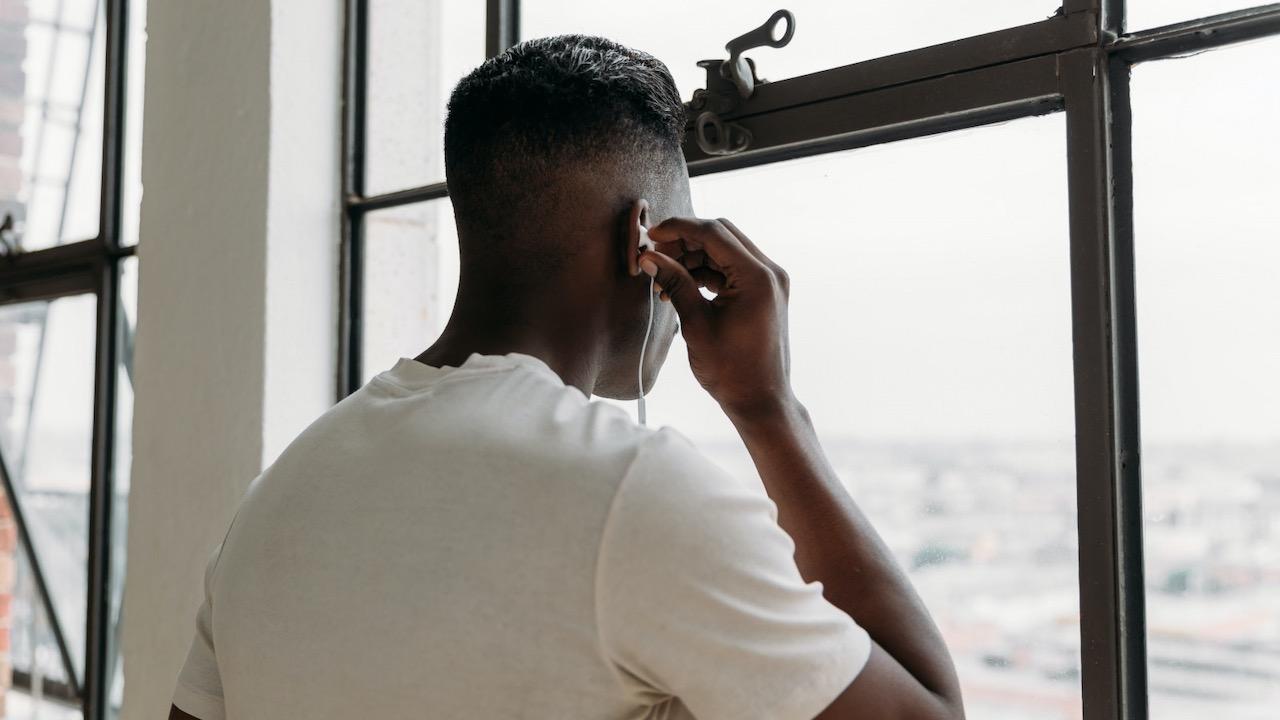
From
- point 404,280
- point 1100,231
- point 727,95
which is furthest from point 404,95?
point 1100,231

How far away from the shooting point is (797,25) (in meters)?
1.37

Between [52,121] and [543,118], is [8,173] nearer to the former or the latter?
[52,121]

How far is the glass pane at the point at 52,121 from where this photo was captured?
245cm

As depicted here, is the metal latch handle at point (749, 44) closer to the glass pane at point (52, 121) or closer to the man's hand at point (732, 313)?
the man's hand at point (732, 313)

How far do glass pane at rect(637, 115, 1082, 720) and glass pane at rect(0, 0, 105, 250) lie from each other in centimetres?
168

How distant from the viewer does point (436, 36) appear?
1858 mm

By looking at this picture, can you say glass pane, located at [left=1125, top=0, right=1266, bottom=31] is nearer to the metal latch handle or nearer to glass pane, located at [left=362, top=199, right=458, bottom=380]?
the metal latch handle

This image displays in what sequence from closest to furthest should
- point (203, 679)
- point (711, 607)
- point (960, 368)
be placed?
point (711, 607)
point (203, 679)
point (960, 368)

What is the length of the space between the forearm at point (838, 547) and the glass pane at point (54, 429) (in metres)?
1.86

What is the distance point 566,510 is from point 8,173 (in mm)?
2347

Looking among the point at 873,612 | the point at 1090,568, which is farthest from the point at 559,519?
the point at 1090,568

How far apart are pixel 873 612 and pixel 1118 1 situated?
666 mm

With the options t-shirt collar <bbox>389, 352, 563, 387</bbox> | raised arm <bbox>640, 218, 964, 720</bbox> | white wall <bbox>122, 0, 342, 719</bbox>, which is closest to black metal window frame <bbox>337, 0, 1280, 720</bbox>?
raised arm <bbox>640, 218, 964, 720</bbox>

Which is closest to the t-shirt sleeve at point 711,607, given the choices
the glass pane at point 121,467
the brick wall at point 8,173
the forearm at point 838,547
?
the forearm at point 838,547
